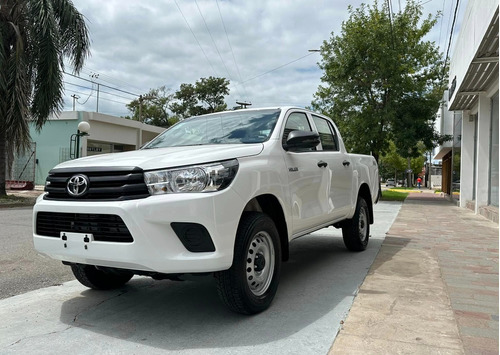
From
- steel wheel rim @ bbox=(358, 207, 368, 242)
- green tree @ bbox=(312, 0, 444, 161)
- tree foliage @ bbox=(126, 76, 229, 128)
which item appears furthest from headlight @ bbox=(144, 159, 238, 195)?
tree foliage @ bbox=(126, 76, 229, 128)

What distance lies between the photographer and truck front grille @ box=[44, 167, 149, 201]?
3.20 meters

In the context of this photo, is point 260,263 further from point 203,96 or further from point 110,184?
point 203,96

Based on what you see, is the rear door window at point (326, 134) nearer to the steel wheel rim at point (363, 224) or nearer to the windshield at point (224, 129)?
the windshield at point (224, 129)

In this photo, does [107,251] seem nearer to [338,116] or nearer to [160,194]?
[160,194]

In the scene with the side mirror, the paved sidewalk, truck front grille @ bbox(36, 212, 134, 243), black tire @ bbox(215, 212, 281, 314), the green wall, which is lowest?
the paved sidewalk

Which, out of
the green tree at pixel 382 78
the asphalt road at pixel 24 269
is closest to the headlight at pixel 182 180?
the asphalt road at pixel 24 269

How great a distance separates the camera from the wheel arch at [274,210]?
3.88 meters

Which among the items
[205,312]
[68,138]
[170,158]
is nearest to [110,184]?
[170,158]

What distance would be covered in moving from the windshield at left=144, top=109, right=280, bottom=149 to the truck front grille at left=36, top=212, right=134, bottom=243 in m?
1.47

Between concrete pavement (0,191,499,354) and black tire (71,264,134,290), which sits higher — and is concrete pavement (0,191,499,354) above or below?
below

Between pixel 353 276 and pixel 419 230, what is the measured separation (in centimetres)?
500

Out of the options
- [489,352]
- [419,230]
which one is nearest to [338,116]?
[419,230]

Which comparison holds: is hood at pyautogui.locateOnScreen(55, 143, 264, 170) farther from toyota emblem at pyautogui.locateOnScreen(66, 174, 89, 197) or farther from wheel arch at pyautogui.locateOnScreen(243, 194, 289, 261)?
wheel arch at pyautogui.locateOnScreen(243, 194, 289, 261)

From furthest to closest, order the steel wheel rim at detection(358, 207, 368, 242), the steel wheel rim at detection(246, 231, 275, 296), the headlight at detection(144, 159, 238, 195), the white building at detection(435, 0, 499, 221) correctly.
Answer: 1. the white building at detection(435, 0, 499, 221)
2. the steel wheel rim at detection(358, 207, 368, 242)
3. the steel wheel rim at detection(246, 231, 275, 296)
4. the headlight at detection(144, 159, 238, 195)
